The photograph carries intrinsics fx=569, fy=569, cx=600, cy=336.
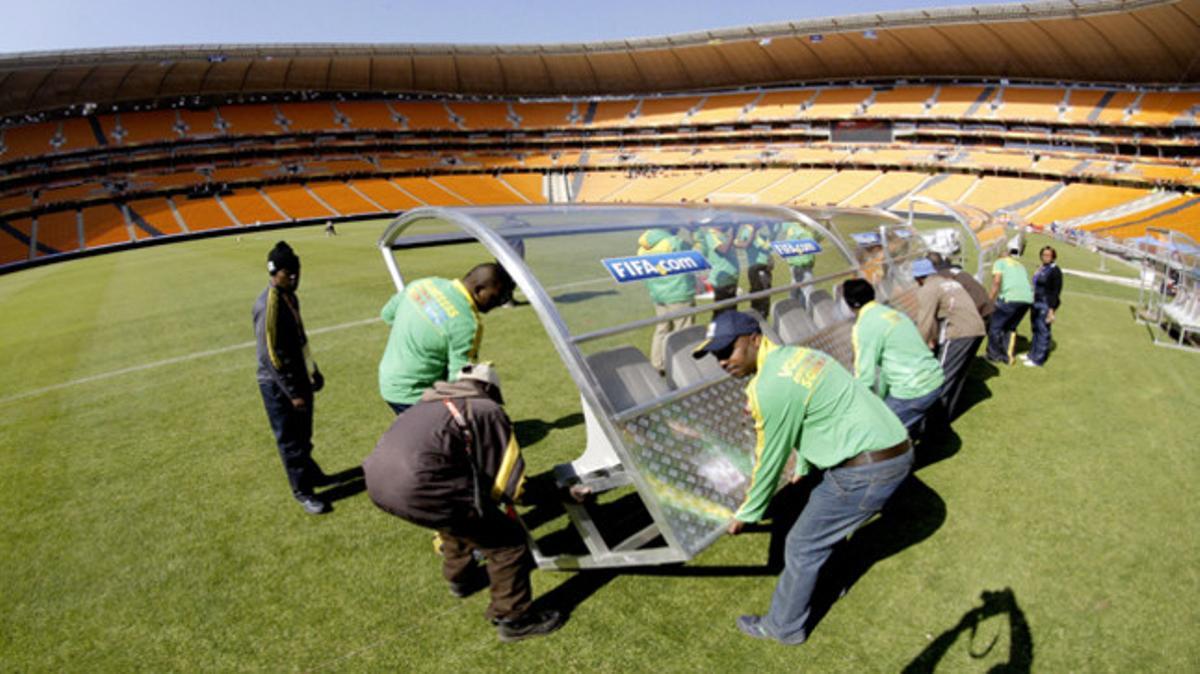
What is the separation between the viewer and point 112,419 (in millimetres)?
7137

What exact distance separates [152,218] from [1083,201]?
186 feet

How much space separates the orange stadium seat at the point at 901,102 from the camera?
46344 mm

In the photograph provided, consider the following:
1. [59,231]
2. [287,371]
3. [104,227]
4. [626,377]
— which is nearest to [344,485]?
[287,371]

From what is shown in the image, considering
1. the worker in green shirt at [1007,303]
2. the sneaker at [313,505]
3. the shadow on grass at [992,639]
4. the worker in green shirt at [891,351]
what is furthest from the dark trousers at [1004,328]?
the sneaker at [313,505]

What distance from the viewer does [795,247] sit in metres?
5.86

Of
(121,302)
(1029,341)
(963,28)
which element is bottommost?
(1029,341)

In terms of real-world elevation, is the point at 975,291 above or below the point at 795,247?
below

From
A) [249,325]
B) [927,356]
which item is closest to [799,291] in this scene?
[927,356]

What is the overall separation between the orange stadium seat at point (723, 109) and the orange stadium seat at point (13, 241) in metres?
49.3

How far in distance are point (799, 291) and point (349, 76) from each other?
56846mm

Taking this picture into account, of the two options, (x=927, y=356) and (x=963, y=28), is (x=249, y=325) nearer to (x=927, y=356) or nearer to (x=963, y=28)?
(x=927, y=356)

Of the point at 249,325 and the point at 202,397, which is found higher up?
the point at 249,325

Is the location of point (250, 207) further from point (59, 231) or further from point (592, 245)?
point (592, 245)

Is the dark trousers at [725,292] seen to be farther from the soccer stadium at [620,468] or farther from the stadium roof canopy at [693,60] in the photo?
the stadium roof canopy at [693,60]
